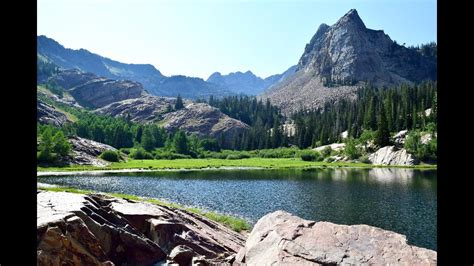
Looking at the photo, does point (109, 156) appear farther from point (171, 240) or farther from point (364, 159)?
point (171, 240)

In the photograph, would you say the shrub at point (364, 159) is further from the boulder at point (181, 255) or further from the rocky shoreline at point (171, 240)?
the boulder at point (181, 255)

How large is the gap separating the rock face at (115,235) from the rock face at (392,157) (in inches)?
4641

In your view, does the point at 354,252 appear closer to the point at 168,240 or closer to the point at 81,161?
the point at 168,240

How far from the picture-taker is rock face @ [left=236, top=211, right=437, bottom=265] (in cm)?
1478

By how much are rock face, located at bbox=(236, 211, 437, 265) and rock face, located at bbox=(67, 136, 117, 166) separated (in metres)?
111

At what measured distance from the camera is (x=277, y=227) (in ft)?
59.8

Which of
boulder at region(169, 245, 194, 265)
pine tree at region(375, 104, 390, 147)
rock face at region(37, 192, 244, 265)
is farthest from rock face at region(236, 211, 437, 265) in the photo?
pine tree at region(375, 104, 390, 147)

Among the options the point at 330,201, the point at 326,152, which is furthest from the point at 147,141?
the point at 330,201

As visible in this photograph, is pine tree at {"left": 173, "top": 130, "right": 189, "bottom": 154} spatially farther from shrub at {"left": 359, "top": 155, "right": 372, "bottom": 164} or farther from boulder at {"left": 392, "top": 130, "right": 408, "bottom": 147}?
boulder at {"left": 392, "top": 130, "right": 408, "bottom": 147}
